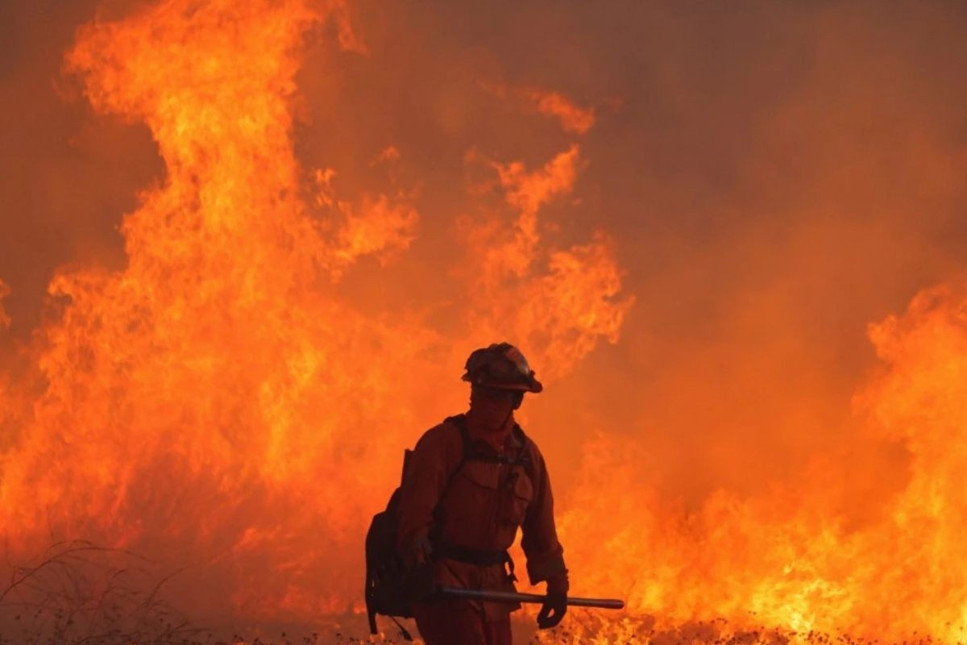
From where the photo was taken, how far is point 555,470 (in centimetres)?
1761

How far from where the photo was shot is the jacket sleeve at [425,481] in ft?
23.6

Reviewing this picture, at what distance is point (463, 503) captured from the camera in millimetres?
7371

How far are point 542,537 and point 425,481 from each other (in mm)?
1068

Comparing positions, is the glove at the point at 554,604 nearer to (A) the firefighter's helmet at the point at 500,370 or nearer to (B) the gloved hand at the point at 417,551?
(B) the gloved hand at the point at 417,551

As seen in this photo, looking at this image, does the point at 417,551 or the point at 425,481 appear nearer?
the point at 417,551

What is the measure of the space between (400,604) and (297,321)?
10383 mm

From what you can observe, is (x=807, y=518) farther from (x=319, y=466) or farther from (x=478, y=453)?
(x=478, y=453)

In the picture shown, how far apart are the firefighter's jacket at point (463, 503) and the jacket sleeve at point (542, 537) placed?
0.21 m

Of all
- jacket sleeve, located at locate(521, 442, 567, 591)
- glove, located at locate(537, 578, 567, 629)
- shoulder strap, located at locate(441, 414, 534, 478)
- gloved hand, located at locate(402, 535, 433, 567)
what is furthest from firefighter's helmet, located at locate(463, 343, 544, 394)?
glove, located at locate(537, 578, 567, 629)

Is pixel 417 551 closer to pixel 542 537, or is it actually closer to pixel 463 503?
pixel 463 503

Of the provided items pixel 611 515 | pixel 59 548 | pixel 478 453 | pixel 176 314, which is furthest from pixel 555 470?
pixel 478 453

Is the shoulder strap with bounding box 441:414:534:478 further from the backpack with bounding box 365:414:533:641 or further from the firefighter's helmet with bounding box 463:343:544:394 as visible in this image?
the firefighter's helmet with bounding box 463:343:544:394

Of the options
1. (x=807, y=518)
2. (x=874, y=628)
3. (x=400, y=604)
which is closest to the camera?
(x=400, y=604)

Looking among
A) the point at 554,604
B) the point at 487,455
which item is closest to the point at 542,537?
the point at 554,604
